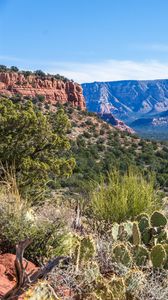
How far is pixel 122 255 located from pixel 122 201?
1.88 metres

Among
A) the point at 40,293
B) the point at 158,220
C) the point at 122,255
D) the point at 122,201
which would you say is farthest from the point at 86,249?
the point at 122,201

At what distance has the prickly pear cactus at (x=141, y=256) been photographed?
4395 mm

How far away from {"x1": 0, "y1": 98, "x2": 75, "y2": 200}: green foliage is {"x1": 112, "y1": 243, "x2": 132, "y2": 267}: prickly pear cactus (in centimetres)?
1005

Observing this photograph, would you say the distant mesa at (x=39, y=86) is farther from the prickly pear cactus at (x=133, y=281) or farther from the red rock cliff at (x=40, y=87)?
the prickly pear cactus at (x=133, y=281)

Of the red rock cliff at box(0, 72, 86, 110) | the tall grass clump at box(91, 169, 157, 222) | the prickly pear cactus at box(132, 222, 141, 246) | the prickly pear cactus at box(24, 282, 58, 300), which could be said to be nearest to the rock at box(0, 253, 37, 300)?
the prickly pear cactus at box(24, 282, 58, 300)

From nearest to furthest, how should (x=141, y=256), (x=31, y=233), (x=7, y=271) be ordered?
1. (x=7, y=271)
2. (x=141, y=256)
3. (x=31, y=233)

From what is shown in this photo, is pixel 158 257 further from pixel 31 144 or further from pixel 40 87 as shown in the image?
pixel 40 87

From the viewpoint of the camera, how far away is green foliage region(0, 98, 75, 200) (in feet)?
49.1

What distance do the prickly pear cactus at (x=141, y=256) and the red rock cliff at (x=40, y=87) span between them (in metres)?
57.1

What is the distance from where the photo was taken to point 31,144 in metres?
16.1

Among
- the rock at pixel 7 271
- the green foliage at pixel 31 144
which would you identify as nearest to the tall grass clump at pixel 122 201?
the rock at pixel 7 271

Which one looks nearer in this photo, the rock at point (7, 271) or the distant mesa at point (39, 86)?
the rock at point (7, 271)

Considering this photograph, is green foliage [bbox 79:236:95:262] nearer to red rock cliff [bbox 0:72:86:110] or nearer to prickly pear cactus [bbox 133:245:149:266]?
prickly pear cactus [bbox 133:245:149:266]

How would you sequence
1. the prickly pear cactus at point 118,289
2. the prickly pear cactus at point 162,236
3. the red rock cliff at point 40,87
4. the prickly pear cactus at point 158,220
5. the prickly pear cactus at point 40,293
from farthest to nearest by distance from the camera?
1. the red rock cliff at point 40,87
2. the prickly pear cactus at point 158,220
3. the prickly pear cactus at point 162,236
4. the prickly pear cactus at point 118,289
5. the prickly pear cactus at point 40,293
